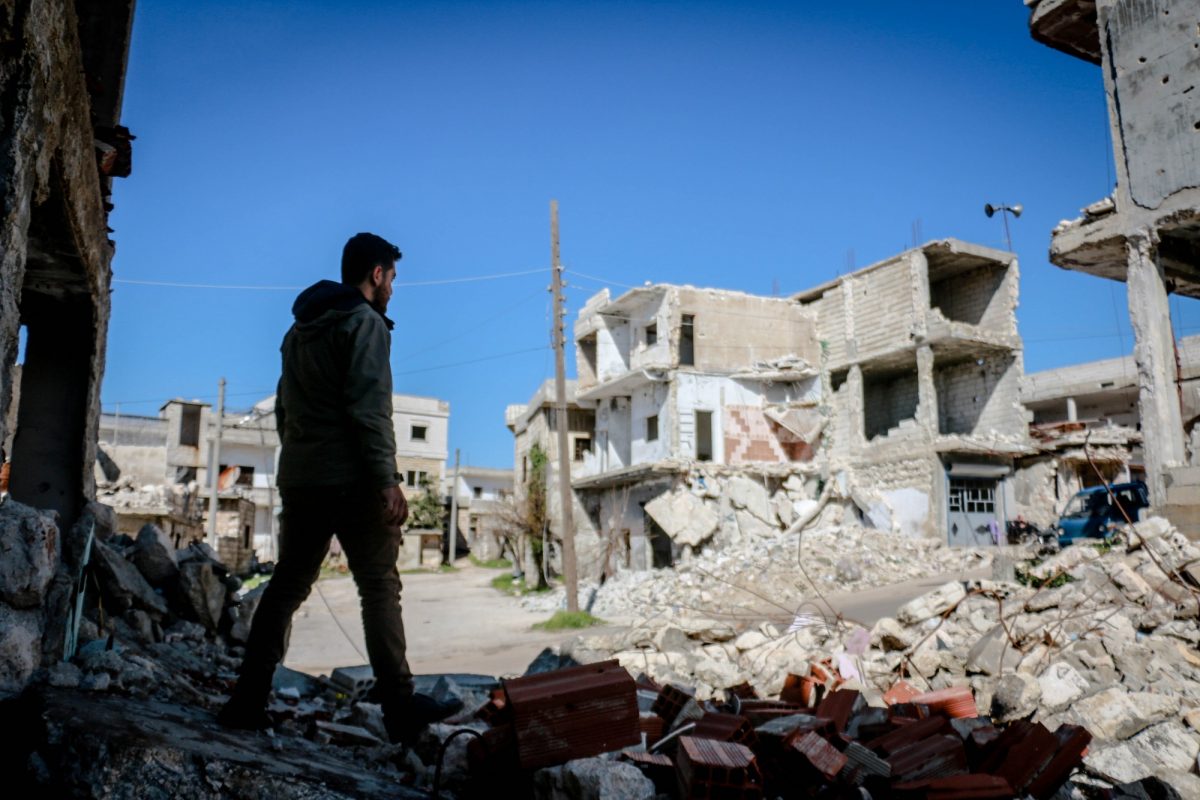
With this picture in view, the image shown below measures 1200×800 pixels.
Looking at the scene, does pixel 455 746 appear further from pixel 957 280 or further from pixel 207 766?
pixel 957 280

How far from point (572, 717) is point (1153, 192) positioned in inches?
483

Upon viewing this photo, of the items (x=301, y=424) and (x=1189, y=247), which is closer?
(x=301, y=424)

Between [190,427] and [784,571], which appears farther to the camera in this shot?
[190,427]

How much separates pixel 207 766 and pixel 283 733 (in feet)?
3.97

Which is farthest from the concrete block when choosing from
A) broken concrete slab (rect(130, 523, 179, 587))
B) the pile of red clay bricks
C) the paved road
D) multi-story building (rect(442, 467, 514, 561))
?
multi-story building (rect(442, 467, 514, 561))

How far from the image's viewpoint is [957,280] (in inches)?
1083

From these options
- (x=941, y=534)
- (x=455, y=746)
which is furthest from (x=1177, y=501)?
(x=941, y=534)

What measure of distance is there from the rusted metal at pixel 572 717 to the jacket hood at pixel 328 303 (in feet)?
4.80

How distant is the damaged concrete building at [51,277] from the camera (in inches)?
96.8

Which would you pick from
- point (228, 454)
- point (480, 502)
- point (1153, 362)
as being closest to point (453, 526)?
point (480, 502)

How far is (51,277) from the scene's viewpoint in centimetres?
445

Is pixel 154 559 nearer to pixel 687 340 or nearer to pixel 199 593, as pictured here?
pixel 199 593

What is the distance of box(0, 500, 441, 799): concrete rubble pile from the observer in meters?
1.97

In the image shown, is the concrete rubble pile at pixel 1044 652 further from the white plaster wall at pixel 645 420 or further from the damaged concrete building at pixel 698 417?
the white plaster wall at pixel 645 420
